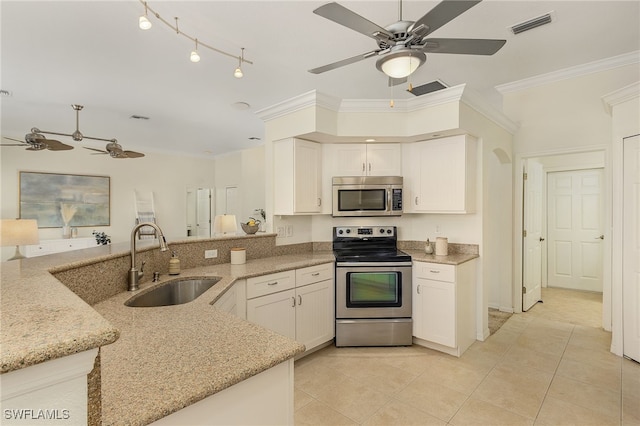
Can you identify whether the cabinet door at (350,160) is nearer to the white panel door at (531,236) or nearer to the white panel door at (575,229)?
the white panel door at (531,236)

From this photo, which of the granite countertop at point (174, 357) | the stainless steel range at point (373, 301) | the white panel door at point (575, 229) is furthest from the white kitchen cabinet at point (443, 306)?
the white panel door at point (575, 229)

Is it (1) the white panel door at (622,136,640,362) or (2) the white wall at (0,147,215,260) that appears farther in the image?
(2) the white wall at (0,147,215,260)

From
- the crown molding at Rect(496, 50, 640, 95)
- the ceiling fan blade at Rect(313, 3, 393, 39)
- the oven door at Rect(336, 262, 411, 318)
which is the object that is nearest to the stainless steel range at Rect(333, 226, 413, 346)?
the oven door at Rect(336, 262, 411, 318)

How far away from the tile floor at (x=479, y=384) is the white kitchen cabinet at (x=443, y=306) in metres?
0.12

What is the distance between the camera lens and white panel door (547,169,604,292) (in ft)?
16.3

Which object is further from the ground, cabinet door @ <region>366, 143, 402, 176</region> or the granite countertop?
cabinet door @ <region>366, 143, 402, 176</region>

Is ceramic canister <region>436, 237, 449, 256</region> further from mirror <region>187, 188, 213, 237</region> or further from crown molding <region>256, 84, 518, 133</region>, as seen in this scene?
mirror <region>187, 188, 213, 237</region>

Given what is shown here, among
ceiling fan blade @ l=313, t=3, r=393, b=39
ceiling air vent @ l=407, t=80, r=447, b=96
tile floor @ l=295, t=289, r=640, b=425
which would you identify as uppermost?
ceiling air vent @ l=407, t=80, r=447, b=96

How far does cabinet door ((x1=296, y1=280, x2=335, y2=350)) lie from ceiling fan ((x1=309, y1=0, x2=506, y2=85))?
1.94 metres

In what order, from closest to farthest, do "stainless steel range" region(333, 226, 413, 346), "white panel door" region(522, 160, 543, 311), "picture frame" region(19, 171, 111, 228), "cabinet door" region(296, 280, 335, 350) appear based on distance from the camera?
"cabinet door" region(296, 280, 335, 350)
"stainless steel range" region(333, 226, 413, 346)
"white panel door" region(522, 160, 543, 311)
"picture frame" region(19, 171, 111, 228)

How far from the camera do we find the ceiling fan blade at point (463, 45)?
1.85 metres

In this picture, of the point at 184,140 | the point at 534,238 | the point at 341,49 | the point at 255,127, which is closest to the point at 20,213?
the point at 184,140

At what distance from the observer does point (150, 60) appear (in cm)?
317

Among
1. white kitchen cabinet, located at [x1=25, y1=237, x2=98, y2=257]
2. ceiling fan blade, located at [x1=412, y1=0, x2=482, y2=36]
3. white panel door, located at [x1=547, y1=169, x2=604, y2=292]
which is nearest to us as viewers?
ceiling fan blade, located at [x1=412, y1=0, x2=482, y2=36]
